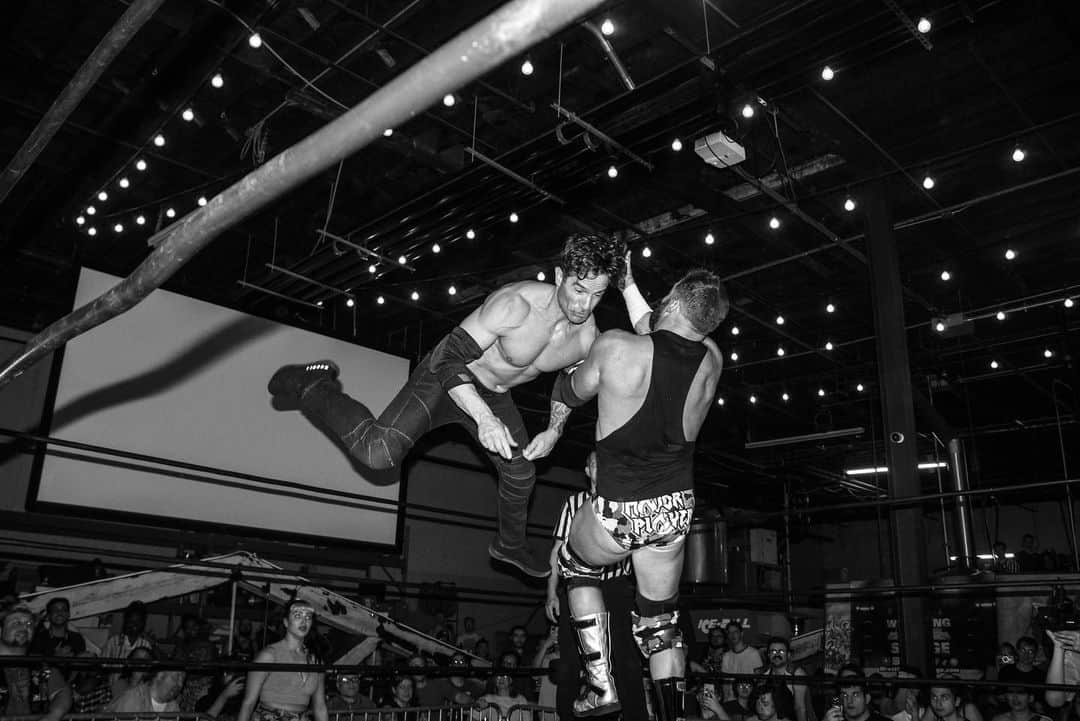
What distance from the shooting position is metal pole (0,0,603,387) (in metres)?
0.60

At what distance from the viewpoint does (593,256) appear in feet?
9.23

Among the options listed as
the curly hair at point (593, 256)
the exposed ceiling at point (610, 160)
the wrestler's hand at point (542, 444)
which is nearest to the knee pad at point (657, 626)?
the wrestler's hand at point (542, 444)

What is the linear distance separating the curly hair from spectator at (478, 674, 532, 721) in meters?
3.25

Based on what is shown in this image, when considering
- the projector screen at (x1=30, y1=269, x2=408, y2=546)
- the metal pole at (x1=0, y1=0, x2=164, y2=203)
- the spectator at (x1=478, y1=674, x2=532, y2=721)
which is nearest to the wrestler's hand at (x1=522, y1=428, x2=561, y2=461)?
the metal pole at (x1=0, y1=0, x2=164, y2=203)

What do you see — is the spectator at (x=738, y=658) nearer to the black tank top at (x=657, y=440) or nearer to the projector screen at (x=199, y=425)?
the projector screen at (x=199, y=425)

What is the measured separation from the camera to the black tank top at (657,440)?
2592 mm

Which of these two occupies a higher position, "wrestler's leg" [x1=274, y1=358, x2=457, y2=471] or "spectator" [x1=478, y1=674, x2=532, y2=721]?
"wrestler's leg" [x1=274, y1=358, x2=457, y2=471]

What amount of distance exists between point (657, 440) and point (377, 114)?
6.77 feet

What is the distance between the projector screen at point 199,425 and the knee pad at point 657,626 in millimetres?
2770

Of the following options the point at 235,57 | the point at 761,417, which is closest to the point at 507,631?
the point at 761,417

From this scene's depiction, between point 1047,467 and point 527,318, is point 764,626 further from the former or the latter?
point 527,318

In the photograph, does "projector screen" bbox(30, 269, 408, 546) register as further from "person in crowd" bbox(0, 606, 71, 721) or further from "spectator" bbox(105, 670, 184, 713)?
"spectator" bbox(105, 670, 184, 713)

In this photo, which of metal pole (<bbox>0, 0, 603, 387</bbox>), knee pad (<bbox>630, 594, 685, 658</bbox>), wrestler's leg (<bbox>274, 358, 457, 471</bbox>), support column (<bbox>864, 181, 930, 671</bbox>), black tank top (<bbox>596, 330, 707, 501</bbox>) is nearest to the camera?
metal pole (<bbox>0, 0, 603, 387</bbox>)

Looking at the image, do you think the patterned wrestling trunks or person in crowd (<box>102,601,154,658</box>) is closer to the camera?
the patterned wrestling trunks
